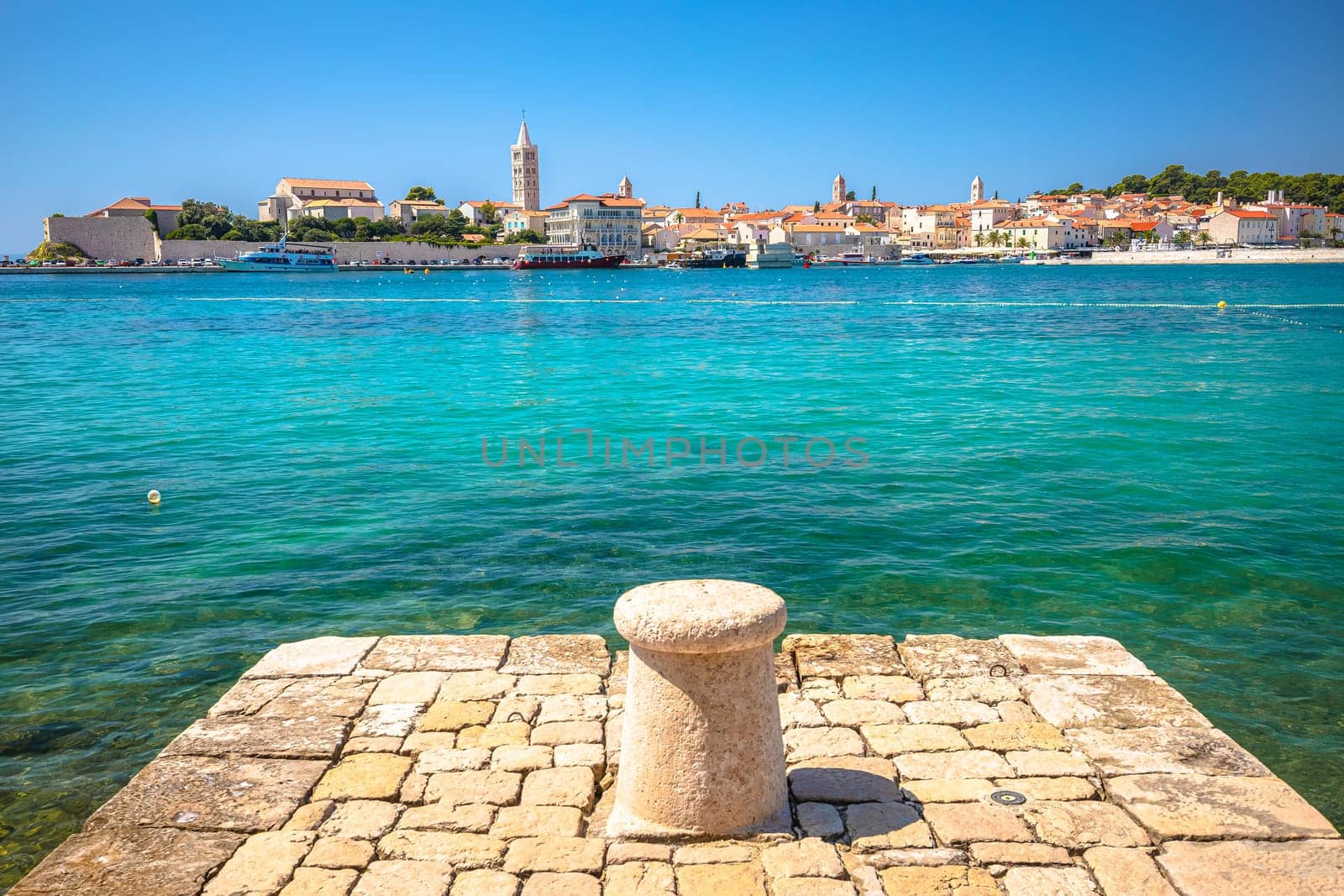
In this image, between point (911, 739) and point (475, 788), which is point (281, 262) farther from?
point (911, 739)

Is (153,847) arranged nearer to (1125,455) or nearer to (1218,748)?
(1218,748)

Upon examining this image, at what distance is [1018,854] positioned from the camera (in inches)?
153

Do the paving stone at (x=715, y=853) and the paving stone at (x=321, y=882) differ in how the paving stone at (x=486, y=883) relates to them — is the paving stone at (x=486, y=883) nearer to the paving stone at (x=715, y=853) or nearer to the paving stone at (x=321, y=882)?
the paving stone at (x=321, y=882)

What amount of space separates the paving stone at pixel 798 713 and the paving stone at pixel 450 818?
1619 millimetres

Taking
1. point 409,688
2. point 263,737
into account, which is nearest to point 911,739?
point 409,688

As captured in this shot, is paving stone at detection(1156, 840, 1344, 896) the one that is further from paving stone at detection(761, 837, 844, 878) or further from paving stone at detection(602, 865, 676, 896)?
paving stone at detection(602, 865, 676, 896)

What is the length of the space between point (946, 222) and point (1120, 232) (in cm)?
3207

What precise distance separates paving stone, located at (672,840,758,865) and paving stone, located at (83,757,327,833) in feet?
5.89

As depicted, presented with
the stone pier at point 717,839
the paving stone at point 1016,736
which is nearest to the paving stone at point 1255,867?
the stone pier at point 717,839

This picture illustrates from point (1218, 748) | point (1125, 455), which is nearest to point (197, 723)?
point (1218, 748)

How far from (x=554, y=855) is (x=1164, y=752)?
9.99 feet

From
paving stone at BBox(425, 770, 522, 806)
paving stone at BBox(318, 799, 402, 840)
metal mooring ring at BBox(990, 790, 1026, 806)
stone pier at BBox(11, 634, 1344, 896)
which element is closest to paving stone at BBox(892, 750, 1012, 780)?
stone pier at BBox(11, 634, 1344, 896)

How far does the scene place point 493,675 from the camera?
18.6 feet

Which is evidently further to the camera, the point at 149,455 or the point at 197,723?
the point at 149,455
